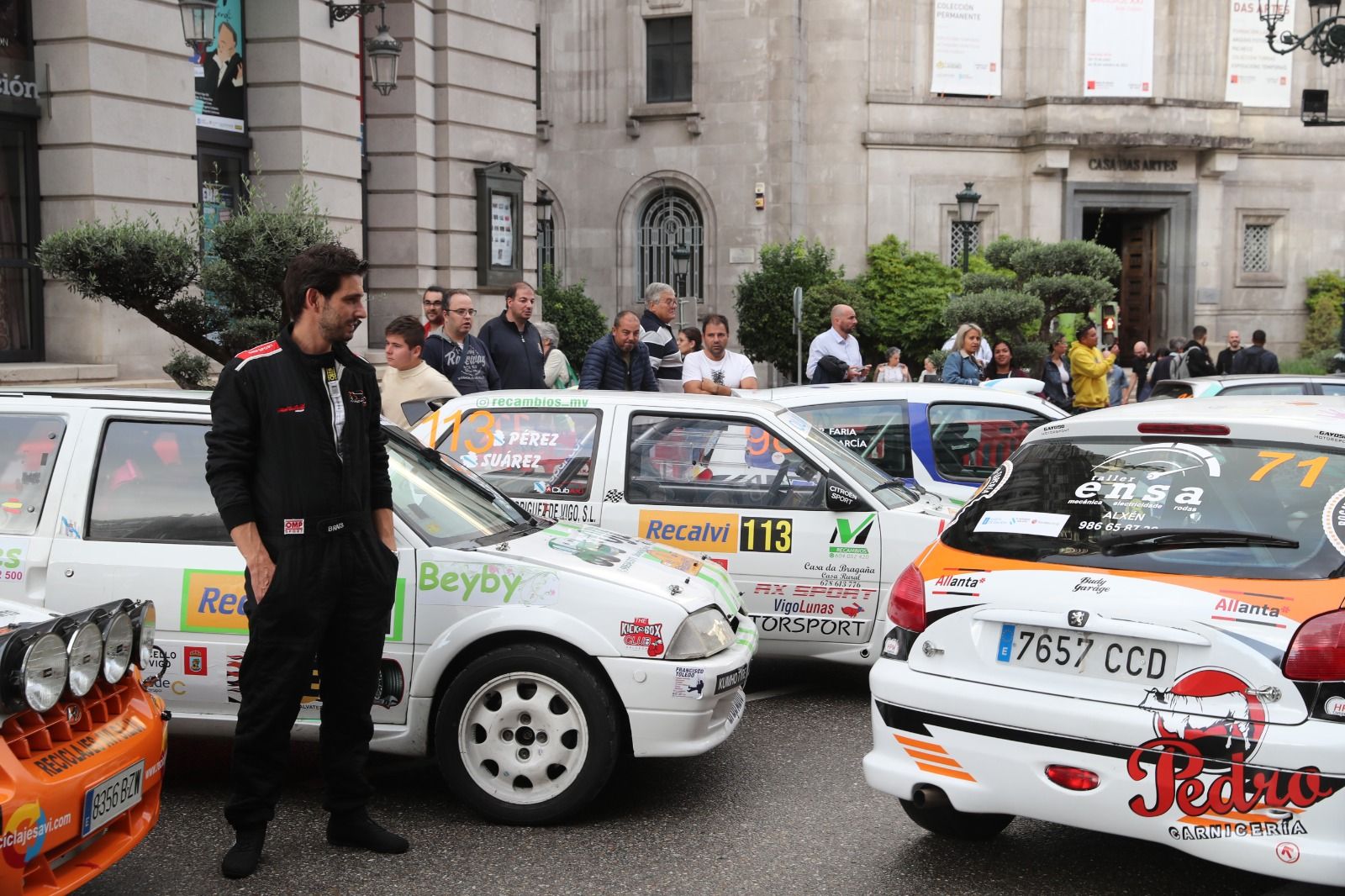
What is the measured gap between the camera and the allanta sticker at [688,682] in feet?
17.3

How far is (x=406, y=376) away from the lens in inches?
364

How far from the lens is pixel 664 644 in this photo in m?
5.27

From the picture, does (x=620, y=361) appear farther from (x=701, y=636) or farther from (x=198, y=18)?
(x=198, y=18)

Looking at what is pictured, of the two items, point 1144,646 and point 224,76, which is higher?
point 224,76

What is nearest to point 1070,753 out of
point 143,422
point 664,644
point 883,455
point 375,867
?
point 664,644

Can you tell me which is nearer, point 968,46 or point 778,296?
point 778,296

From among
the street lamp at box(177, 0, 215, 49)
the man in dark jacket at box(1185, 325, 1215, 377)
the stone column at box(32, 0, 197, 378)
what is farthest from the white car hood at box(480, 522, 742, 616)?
the man in dark jacket at box(1185, 325, 1215, 377)

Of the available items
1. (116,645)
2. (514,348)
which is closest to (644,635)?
(116,645)

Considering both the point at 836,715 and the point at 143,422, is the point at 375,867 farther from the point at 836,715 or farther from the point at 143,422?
the point at 836,715

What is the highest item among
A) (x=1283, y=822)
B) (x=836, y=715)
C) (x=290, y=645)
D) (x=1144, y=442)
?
(x=1144, y=442)

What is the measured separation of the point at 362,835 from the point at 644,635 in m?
1.25

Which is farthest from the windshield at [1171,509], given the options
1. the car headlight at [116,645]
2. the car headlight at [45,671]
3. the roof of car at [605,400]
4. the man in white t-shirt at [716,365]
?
the man in white t-shirt at [716,365]

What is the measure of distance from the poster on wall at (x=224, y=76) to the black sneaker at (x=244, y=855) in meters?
12.5

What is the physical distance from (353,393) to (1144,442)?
2782 millimetres
